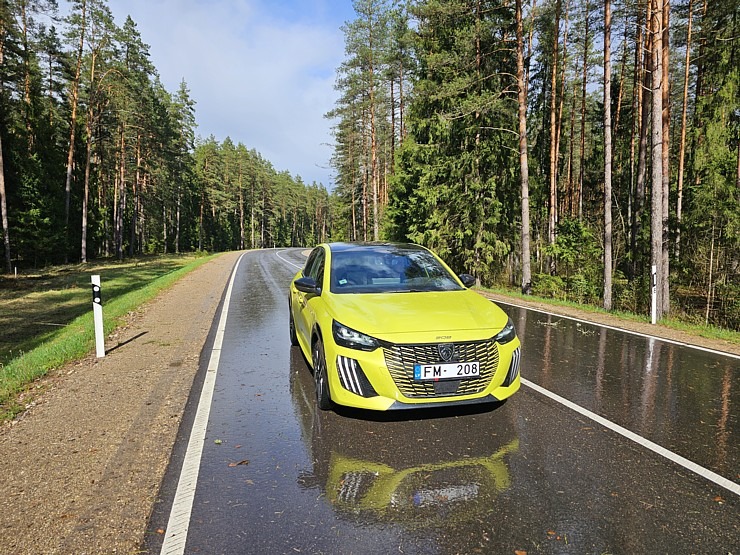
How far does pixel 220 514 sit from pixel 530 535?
1975 millimetres

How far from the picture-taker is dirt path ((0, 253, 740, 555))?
2.91 m

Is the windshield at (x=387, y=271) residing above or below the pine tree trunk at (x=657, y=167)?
below

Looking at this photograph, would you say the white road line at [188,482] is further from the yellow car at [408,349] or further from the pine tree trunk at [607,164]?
the pine tree trunk at [607,164]

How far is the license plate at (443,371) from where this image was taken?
4113 millimetres

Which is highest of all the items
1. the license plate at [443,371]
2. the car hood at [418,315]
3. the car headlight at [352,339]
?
the car hood at [418,315]

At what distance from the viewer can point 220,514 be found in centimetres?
306

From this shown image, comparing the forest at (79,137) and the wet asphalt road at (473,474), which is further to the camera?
the forest at (79,137)

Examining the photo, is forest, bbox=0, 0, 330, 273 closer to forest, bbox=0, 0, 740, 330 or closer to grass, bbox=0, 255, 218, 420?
forest, bbox=0, 0, 740, 330

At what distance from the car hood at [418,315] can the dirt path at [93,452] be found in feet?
6.71

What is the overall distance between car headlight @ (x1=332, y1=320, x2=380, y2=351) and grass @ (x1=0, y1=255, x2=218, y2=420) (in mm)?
3709

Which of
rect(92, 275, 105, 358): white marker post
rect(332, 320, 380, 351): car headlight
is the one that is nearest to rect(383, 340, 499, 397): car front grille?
rect(332, 320, 380, 351): car headlight

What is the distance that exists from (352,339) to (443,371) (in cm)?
Result: 88

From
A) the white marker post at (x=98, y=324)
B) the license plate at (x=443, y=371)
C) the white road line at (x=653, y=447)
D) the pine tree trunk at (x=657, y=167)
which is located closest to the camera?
the white road line at (x=653, y=447)

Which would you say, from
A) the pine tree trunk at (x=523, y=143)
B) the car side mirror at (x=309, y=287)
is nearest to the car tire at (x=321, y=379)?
the car side mirror at (x=309, y=287)
